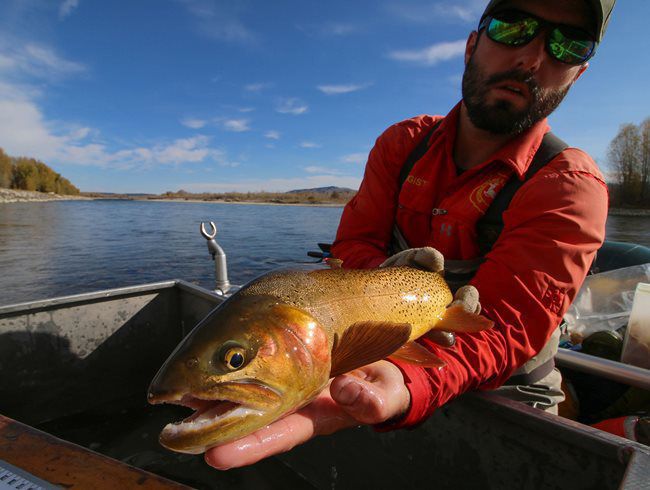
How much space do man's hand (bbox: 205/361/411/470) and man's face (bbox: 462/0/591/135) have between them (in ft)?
5.85

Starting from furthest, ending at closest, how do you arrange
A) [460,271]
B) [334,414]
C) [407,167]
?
[407,167], [460,271], [334,414]

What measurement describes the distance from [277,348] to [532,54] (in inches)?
88.4

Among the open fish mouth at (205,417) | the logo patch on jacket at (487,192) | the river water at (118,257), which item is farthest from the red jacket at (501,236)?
the river water at (118,257)

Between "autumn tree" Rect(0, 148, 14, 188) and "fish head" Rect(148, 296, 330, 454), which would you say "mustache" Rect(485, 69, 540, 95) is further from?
"autumn tree" Rect(0, 148, 14, 188)

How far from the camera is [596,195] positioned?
6.92 ft

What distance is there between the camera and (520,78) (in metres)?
2.36

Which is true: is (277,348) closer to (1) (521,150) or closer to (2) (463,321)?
(2) (463,321)

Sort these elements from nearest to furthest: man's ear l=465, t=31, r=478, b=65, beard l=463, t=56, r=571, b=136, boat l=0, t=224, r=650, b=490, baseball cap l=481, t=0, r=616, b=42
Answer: boat l=0, t=224, r=650, b=490 < baseball cap l=481, t=0, r=616, b=42 < beard l=463, t=56, r=571, b=136 < man's ear l=465, t=31, r=478, b=65

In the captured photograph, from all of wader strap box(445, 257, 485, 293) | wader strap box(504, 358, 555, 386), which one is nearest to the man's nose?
wader strap box(445, 257, 485, 293)

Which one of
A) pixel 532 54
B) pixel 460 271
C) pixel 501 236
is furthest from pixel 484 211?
pixel 532 54

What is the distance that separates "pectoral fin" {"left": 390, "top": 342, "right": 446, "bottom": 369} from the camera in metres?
1.63

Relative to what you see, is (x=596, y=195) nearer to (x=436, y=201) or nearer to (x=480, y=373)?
(x=436, y=201)

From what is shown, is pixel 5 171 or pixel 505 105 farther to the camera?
pixel 5 171

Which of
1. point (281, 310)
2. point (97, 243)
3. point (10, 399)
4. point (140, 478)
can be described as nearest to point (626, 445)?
point (281, 310)
